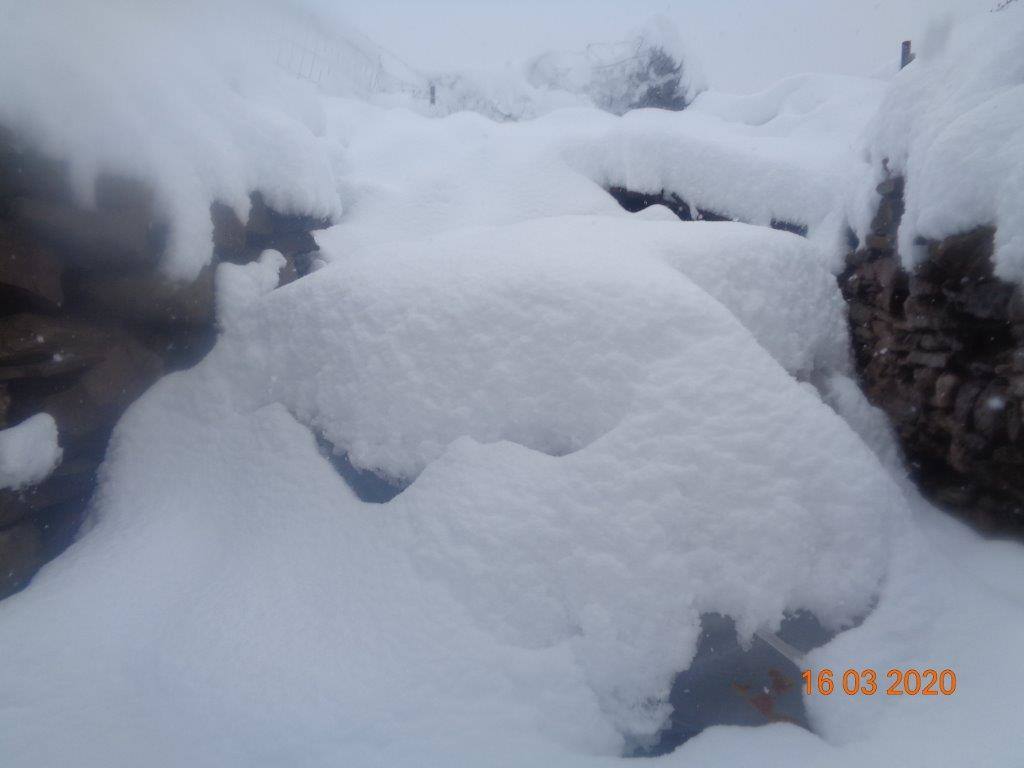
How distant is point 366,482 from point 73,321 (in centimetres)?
160

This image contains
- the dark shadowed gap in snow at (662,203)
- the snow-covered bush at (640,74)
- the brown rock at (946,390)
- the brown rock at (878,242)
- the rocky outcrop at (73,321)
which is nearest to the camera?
the rocky outcrop at (73,321)

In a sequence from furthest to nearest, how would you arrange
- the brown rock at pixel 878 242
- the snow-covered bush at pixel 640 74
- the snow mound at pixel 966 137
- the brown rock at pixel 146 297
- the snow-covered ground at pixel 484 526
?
the snow-covered bush at pixel 640 74, the brown rock at pixel 878 242, the brown rock at pixel 146 297, the snow mound at pixel 966 137, the snow-covered ground at pixel 484 526

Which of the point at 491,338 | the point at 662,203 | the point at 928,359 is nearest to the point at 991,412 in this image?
the point at 928,359

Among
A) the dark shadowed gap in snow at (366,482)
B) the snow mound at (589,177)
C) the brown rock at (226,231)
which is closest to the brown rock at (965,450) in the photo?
the snow mound at (589,177)

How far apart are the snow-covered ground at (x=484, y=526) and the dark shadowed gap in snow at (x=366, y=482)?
0.05 metres

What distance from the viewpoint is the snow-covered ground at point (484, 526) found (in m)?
1.77

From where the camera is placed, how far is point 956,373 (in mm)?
2461

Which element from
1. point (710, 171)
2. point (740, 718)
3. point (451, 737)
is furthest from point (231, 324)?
point (710, 171)

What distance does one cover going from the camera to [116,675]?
190 cm

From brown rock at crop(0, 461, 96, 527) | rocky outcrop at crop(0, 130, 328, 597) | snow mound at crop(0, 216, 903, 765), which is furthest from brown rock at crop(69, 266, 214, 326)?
brown rock at crop(0, 461, 96, 527)

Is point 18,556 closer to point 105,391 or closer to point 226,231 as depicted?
point 105,391

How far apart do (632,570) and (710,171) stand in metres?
4.39

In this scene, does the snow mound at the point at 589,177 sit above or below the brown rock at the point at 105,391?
above
